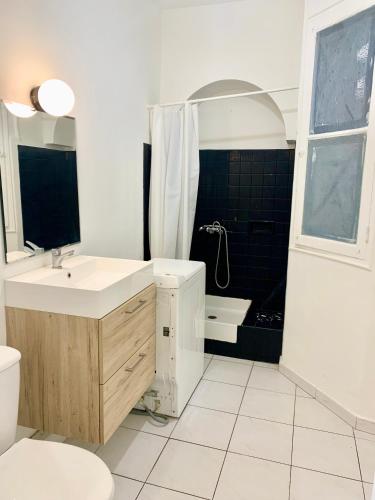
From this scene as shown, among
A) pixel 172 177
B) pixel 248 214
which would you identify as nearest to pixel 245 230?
pixel 248 214

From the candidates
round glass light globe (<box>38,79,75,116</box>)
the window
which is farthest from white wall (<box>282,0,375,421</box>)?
round glass light globe (<box>38,79,75,116</box>)

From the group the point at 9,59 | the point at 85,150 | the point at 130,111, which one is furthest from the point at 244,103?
the point at 9,59

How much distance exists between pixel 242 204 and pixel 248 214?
0.11 m

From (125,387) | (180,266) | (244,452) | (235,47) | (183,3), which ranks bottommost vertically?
(244,452)

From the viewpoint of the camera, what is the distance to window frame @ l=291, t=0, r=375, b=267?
6.81 ft

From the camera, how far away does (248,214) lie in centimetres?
356

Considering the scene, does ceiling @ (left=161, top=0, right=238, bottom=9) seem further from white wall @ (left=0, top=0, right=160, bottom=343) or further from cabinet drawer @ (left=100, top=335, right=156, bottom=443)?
cabinet drawer @ (left=100, top=335, right=156, bottom=443)

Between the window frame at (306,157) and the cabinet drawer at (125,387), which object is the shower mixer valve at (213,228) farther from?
the cabinet drawer at (125,387)

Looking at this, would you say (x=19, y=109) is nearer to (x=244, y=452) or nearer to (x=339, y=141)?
(x=339, y=141)

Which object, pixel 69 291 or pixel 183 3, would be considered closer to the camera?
pixel 69 291

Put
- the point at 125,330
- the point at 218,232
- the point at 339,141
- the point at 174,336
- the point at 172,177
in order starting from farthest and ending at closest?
1. the point at 218,232
2. the point at 172,177
3. the point at 339,141
4. the point at 174,336
5. the point at 125,330

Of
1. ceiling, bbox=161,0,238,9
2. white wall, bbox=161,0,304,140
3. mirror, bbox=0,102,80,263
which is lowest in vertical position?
mirror, bbox=0,102,80,263

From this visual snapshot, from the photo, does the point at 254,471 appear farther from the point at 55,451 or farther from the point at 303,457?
the point at 55,451

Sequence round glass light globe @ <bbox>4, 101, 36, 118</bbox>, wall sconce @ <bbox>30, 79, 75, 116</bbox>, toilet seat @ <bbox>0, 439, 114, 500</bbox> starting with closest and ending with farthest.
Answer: toilet seat @ <bbox>0, 439, 114, 500</bbox>
round glass light globe @ <bbox>4, 101, 36, 118</bbox>
wall sconce @ <bbox>30, 79, 75, 116</bbox>
